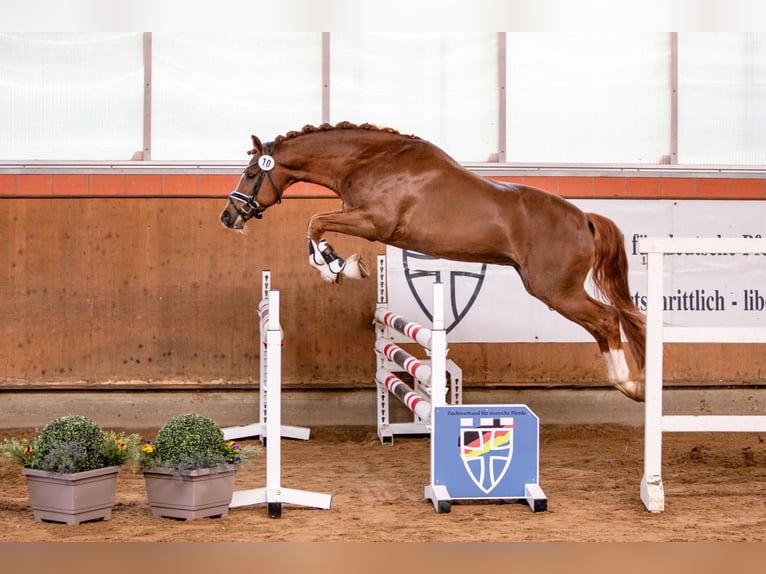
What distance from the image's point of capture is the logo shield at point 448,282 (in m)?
5.85

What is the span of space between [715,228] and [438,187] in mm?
2746

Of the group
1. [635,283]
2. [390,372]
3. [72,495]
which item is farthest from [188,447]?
[635,283]

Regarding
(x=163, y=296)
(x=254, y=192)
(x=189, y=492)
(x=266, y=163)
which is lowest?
(x=189, y=492)

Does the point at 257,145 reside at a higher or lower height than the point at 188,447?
higher

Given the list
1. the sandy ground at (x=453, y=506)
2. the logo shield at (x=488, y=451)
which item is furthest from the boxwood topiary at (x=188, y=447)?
the logo shield at (x=488, y=451)

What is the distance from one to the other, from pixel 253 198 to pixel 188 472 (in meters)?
1.43

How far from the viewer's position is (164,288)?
5855 mm

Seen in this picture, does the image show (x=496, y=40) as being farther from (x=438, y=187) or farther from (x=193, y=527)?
(x=193, y=527)

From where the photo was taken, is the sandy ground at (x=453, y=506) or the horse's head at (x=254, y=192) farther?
the horse's head at (x=254, y=192)

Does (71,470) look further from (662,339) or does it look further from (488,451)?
(662,339)

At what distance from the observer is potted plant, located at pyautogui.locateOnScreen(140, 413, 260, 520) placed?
3402 millimetres

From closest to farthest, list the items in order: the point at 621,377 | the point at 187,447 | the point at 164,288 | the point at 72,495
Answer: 1. the point at 72,495
2. the point at 187,447
3. the point at 621,377
4. the point at 164,288

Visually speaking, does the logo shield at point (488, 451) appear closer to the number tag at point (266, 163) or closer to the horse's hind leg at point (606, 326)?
the horse's hind leg at point (606, 326)

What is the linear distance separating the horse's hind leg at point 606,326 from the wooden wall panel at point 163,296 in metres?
1.60
